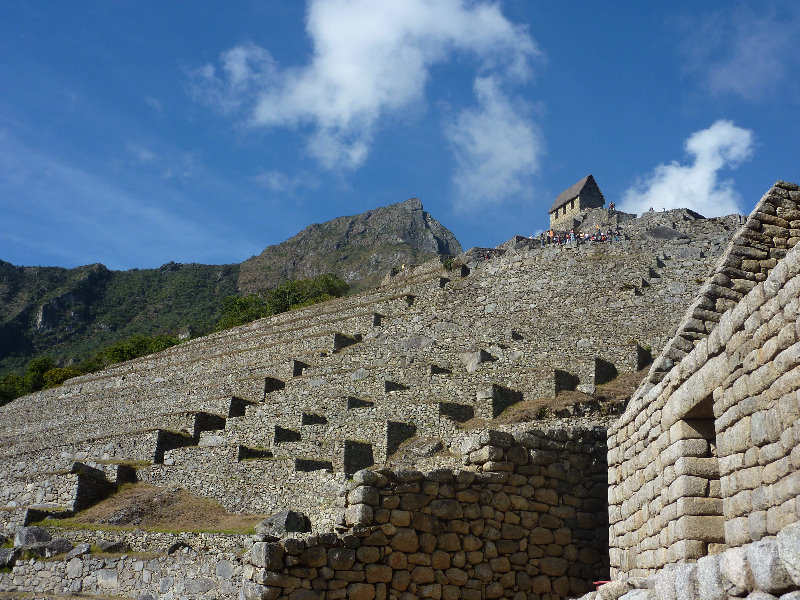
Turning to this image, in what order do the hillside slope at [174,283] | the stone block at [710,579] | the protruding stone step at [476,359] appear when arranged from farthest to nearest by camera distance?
the hillside slope at [174,283], the protruding stone step at [476,359], the stone block at [710,579]

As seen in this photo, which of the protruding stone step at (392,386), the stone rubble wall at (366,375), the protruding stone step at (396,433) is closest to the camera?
the protruding stone step at (396,433)

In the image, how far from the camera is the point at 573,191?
6325 cm

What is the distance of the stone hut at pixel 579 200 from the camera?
2430 inches

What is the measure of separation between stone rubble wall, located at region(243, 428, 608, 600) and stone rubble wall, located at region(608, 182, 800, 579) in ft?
1.79

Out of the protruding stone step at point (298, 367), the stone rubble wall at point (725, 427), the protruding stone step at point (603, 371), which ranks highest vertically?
the protruding stone step at point (298, 367)

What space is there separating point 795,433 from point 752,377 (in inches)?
26.6

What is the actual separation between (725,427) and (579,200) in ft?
189

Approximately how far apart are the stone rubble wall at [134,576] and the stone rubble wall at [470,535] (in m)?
2.87

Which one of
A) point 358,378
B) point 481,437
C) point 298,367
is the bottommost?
point 481,437

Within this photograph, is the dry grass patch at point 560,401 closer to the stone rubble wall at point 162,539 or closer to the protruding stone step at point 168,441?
the stone rubble wall at point 162,539

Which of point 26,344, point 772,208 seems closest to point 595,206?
point 772,208

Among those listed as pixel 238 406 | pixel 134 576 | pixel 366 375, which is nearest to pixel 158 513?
pixel 134 576

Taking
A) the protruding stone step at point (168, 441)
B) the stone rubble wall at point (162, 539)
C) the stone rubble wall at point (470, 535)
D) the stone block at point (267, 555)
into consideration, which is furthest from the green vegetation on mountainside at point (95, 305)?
the stone block at point (267, 555)

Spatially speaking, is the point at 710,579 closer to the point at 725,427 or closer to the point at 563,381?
the point at 725,427
